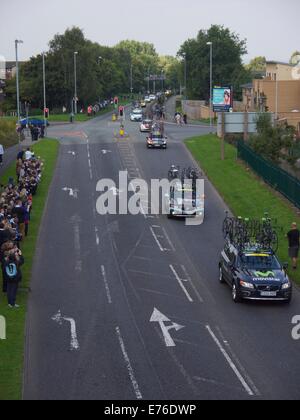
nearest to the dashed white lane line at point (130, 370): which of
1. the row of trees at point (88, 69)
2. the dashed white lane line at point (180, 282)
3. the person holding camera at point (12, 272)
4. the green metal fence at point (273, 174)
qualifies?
the person holding camera at point (12, 272)

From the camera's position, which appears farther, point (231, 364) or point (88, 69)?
point (88, 69)

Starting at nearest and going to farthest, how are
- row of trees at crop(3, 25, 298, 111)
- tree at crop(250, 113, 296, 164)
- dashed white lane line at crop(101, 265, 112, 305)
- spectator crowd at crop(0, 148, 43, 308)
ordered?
spectator crowd at crop(0, 148, 43, 308) → dashed white lane line at crop(101, 265, 112, 305) → tree at crop(250, 113, 296, 164) → row of trees at crop(3, 25, 298, 111)

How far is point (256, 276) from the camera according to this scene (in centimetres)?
2250

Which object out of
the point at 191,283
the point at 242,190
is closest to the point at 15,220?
the point at 191,283

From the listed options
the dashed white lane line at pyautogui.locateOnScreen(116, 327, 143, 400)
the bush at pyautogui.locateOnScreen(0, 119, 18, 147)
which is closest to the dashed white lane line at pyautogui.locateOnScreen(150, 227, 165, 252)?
the dashed white lane line at pyautogui.locateOnScreen(116, 327, 143, 400)

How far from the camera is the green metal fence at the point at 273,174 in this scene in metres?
37.4

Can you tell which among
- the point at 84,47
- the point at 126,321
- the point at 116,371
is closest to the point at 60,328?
the point at 126,321

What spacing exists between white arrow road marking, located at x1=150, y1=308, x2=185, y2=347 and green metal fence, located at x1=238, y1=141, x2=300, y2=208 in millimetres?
17130

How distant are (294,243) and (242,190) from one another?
16.4m

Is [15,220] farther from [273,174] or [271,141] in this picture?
[271,141]

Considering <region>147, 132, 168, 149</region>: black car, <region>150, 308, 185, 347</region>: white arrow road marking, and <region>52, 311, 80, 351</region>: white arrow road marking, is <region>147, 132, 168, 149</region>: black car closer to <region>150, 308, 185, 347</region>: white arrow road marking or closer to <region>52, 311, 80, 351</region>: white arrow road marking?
<region>150, 308, 185, 347</region>: white arrow road marking

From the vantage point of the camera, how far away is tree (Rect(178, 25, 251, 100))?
115562 mm
